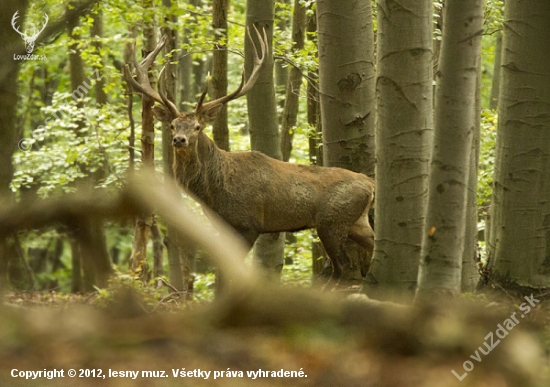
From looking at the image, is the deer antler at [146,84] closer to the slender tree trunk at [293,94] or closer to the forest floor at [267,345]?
the slender tree trunk at [293,94]

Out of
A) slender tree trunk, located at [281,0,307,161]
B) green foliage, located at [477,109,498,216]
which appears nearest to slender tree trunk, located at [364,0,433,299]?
green foliage, located at [477,109,498,216]

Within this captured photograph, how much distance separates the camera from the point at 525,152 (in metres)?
6.48

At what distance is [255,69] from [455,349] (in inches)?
252

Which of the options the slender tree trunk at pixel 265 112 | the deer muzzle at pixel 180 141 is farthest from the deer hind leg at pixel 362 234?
the deer muzzle at pixel 180 141

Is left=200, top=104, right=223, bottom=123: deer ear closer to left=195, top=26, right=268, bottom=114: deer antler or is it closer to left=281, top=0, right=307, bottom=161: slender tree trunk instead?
left=195, top=26, right=268, bottom=114: deer antler

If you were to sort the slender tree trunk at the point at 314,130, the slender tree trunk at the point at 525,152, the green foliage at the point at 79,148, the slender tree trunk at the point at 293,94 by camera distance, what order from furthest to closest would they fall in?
the green foliage at the point at 79,148 → the slender tree trunk at the point at 293,94 → the slender tree trunk at the point at 314,130 → the slender tree trunk at the point at 525,152

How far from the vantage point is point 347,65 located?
830cm

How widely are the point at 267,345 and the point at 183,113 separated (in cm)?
616

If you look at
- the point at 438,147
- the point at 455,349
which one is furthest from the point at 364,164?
the point at 455,349

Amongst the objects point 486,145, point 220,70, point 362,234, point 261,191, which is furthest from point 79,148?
point 486,145

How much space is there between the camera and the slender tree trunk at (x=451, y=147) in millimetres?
5059

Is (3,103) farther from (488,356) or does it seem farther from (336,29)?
(336,29)

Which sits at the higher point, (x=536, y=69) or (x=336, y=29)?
(x=336, y=29)

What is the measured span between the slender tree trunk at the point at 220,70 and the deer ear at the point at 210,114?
1.41m
